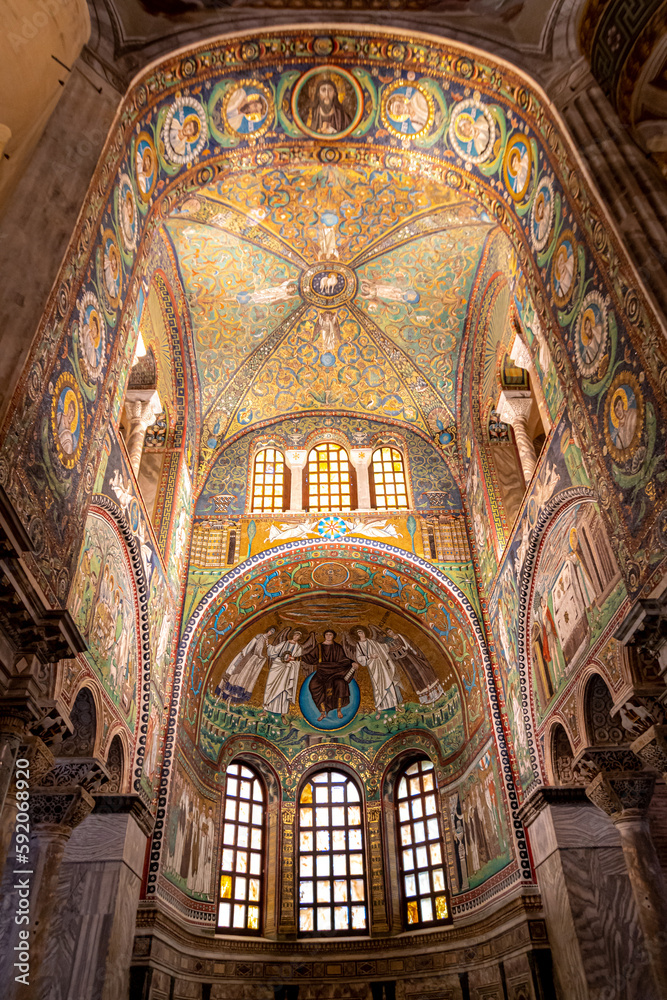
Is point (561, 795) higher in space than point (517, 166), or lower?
lower

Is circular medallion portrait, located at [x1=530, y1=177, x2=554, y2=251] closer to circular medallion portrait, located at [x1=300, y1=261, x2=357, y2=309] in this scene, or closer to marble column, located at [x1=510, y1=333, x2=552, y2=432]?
marble column, located at [x1=510, y1=333, x2=552, y2=432]

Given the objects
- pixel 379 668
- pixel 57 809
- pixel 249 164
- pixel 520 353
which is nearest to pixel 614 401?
pixel 520 353

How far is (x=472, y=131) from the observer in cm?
1040

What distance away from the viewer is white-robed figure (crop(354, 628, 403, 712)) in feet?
52.7

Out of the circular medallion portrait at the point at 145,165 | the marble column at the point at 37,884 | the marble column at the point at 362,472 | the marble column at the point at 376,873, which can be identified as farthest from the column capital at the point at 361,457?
the marble column at the point at 37,884

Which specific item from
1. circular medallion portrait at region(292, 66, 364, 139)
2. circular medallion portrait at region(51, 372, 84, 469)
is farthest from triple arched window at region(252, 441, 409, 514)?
circular medallion portrait at region(51, 372, 84, 469)

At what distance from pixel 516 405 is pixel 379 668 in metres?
6.42

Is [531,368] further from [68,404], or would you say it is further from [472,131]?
[68,404]

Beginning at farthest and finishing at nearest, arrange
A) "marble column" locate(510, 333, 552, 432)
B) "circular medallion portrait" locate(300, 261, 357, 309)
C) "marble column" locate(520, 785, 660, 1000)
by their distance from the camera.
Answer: "circular medallion portrait" locate(300, 261, 357, 309), "marble column" locate(510, 333, 552, 432), "marble column" locate(520, 785, 660, 1000)

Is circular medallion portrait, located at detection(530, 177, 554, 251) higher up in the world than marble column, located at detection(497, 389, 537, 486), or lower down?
lower down

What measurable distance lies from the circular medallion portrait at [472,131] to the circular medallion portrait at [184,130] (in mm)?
3457

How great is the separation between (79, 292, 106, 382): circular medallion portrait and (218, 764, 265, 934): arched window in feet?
33.1

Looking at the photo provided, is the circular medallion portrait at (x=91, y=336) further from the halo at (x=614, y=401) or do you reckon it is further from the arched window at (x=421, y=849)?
the arched window at (x=421, y=849)

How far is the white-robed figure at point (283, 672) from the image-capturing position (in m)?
16.0
